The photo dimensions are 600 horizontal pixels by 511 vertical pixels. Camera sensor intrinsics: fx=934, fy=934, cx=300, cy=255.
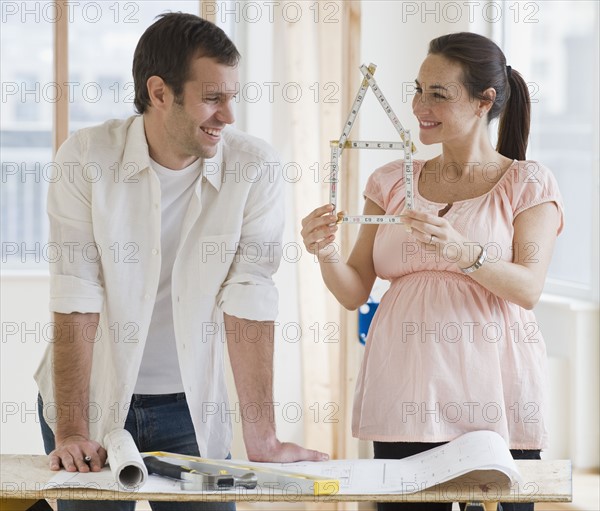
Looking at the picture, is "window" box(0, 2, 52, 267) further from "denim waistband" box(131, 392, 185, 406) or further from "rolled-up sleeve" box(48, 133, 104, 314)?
"denim waistband" box(131, 392, 185, 406)

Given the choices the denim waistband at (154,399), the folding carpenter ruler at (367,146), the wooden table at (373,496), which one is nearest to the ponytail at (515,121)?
the folding carpenter ruler at (367,146)

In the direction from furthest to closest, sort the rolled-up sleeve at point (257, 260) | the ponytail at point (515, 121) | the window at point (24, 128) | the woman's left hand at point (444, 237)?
the window at point (24, 128), the ponytail at point (515, 121), the rolled-up sleeve at point (257, 260), the woman's left hand at point (444, 237)

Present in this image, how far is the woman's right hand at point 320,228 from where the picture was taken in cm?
179

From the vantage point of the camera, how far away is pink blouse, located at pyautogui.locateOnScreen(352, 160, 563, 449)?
174 centimetres

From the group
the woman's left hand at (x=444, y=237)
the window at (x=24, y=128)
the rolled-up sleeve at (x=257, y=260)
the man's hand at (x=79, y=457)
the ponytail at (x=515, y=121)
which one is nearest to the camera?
the man's hand at (x=79, y=457)

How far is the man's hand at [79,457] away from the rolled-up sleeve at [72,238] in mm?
268

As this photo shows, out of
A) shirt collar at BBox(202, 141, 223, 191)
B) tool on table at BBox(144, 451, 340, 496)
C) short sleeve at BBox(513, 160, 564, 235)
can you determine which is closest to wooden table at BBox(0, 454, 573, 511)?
tool on table at BBox(144, 451, 340, 496)

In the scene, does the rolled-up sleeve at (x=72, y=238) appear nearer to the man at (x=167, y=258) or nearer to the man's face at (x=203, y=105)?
the man at (x=167, y=258)

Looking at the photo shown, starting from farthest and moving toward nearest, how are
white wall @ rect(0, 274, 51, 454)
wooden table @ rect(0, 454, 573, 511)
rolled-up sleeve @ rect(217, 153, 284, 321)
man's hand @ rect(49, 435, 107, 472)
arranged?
white wall @ rect(0, 274, 51, 454) < rolled-up sleeve @ rect(217, 153, 284, 321) < man's hand @ rect(49, 435, 107, 472) < wooden table @ rect(0, 454, 573, 511)

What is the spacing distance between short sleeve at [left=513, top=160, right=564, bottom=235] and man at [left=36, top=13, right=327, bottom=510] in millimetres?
471

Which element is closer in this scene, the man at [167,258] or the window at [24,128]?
the man at [167,258]

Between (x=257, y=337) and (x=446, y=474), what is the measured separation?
1.62ft

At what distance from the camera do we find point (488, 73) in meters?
1.84

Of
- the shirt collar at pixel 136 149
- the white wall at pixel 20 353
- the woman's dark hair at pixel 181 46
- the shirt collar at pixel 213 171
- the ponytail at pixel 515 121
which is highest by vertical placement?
the woman's dark hair at pixel 181 46
